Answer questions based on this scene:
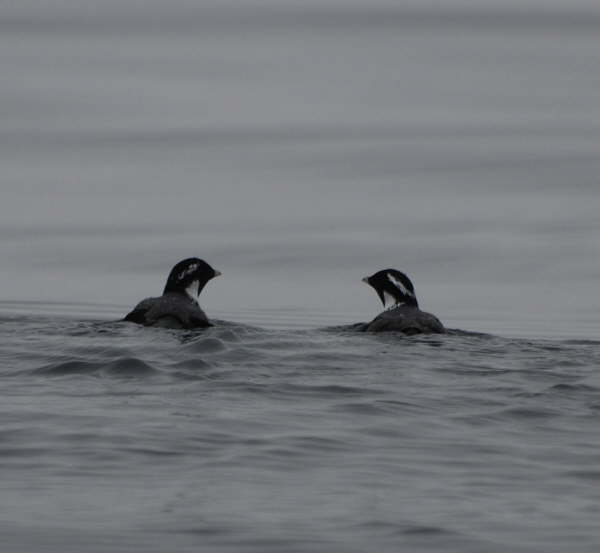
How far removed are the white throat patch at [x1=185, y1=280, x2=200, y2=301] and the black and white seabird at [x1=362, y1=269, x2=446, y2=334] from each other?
2.14 meters

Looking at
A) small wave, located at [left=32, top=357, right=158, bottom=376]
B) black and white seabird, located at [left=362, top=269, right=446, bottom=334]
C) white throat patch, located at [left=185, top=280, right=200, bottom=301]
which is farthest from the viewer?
white throat patch, located at [left=185, top=280, right=200, bottom=301]

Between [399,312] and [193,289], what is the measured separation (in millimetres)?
2634

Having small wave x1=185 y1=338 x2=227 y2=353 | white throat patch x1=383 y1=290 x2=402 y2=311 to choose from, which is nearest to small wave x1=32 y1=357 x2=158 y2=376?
small wave x1=185 y1=338 x2=227 y2=353

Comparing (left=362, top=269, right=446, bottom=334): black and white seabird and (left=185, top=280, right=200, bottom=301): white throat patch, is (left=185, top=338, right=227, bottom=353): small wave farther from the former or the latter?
(left=185, top=280, right=200, bottom=301): white throat patch

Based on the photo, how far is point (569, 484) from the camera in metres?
10.7

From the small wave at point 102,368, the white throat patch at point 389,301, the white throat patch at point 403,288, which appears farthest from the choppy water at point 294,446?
the white throat patch at point 403,288

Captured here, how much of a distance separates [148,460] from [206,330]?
694cm

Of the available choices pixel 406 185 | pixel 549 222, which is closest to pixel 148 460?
pixel 549 222

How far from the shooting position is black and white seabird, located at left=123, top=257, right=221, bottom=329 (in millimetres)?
18812

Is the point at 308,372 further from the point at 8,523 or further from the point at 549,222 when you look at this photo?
the point at 549,222

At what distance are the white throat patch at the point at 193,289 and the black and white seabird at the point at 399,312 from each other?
2138mm

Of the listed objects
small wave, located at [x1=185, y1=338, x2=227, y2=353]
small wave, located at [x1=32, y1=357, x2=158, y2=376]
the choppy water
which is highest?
small wave, located at [x1=185, y1=338, x2=227, y2=353]

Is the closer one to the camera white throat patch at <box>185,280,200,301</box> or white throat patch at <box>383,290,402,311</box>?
white throat patch at <box>383,290,402,311</box>

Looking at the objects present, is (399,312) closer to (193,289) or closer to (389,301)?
(389,301)
